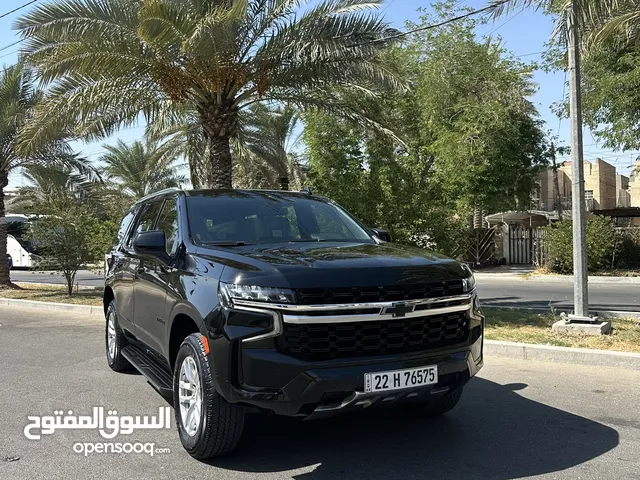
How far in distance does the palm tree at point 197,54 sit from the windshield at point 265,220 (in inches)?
214

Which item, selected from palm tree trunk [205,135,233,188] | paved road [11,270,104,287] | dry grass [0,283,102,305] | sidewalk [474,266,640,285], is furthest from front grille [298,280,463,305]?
paved road [11,270,104,287]

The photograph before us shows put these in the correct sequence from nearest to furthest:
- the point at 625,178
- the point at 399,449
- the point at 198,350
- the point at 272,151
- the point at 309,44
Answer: the point at 198,350, the point at 399,449, the point at 309,44, the point at 272,151, the point at 625,178

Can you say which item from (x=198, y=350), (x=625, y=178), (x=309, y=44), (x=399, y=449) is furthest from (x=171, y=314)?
(x=625, y=178)

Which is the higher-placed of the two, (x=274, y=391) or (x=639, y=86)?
(x=639, y=86)

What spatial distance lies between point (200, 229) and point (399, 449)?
89.7 inches

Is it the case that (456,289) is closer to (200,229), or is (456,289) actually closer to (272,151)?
(200,229)

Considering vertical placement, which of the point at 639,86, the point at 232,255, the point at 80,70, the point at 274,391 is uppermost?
the point at 639,86

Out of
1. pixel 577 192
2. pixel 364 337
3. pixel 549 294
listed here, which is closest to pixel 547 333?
pixel 577 192

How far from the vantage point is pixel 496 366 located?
7.04 meters

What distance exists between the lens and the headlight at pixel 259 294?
3605mm

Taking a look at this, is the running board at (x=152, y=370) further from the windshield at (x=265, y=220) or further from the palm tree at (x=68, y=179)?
the palm tree at (x=68, y=179)

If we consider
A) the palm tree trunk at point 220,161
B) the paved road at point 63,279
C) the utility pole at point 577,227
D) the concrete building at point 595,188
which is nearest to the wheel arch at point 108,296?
the palm tree trunk at point 220,161

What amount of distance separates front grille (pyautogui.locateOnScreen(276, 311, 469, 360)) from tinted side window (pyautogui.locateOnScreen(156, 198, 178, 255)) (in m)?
1.61

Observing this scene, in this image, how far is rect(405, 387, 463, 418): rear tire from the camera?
4.81m
